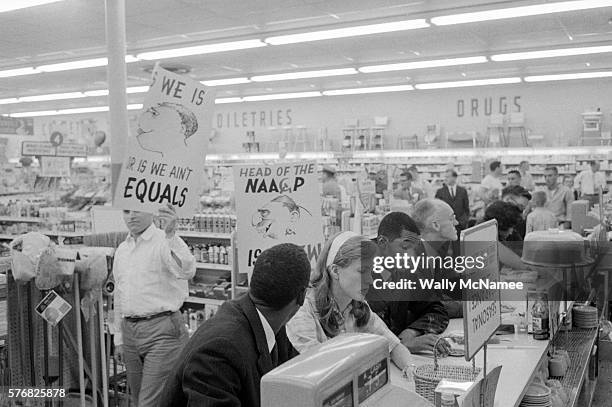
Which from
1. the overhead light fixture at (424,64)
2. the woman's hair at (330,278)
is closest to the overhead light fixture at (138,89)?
the overhead light fixture at (424,64)

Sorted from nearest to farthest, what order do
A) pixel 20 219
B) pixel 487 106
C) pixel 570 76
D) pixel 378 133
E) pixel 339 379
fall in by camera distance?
1. pixel 339 379
2. pixel 20 219
3. pixel 570 76
4. pixel 487 106
5. pixel 378 133

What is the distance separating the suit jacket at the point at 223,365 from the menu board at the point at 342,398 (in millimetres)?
816

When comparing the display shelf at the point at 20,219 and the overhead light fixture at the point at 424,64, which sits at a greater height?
the overhead light fixture at the point at 424,64

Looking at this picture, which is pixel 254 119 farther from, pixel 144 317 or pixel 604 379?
pixel 144 317

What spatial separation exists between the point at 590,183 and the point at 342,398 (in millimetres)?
13383

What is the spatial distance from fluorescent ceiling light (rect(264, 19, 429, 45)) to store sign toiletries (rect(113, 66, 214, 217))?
5472 mm

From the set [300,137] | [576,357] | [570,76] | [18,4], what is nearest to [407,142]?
[300,137]

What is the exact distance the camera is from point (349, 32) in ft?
30.1

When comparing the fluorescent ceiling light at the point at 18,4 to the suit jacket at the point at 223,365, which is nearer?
the suit jacket at the point at 223,365

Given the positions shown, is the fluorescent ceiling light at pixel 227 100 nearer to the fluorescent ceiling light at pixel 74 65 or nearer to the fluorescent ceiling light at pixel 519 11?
the fluorescent ceiling light at pixel 74 65

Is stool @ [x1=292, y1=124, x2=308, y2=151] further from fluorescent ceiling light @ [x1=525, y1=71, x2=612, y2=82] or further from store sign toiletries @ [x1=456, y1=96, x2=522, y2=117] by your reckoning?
fluorescent ceiling light @ [x1=525, y1=71, x2=612, y2=82]

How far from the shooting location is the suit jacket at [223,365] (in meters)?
1.82

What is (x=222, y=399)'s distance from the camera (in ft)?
5.90

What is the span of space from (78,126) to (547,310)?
19.5 metres
